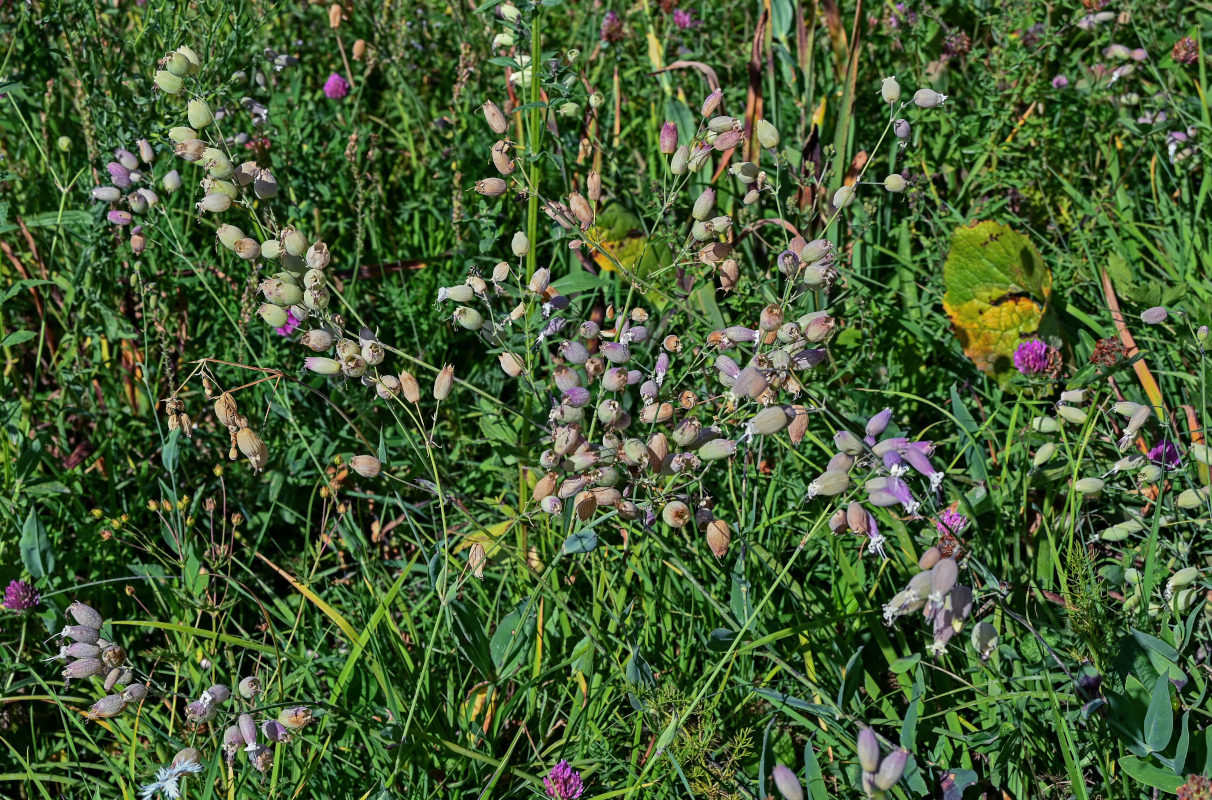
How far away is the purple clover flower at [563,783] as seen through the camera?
1598 mm

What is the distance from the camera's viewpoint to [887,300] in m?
2.39

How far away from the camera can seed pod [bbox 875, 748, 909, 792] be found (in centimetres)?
Answer: 117

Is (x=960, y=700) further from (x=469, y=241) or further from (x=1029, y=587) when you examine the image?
(x=469, y=241)

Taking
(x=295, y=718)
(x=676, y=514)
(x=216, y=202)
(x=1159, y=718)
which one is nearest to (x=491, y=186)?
(x=216, y=202)

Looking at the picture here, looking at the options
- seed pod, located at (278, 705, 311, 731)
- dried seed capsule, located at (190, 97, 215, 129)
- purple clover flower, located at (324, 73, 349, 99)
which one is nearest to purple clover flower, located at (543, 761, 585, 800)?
seed pod, located at (278, 705, 311, 731)

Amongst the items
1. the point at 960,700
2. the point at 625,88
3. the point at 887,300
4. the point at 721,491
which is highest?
the point at 625,88

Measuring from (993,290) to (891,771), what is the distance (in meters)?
1.31

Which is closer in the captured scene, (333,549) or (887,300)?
(333,549)

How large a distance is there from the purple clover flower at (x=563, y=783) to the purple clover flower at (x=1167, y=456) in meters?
1.10

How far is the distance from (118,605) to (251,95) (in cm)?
146

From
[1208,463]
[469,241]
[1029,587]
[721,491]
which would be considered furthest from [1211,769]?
[469,241]

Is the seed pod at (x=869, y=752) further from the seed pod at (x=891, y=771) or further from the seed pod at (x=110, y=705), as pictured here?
the seed pod at (x=110, y=705)

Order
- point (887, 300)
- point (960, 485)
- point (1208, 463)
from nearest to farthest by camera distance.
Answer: point (1208, 463) < point (960, 485) < point (887, 300)

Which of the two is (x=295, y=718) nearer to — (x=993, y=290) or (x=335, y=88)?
(x=993, y=290)
